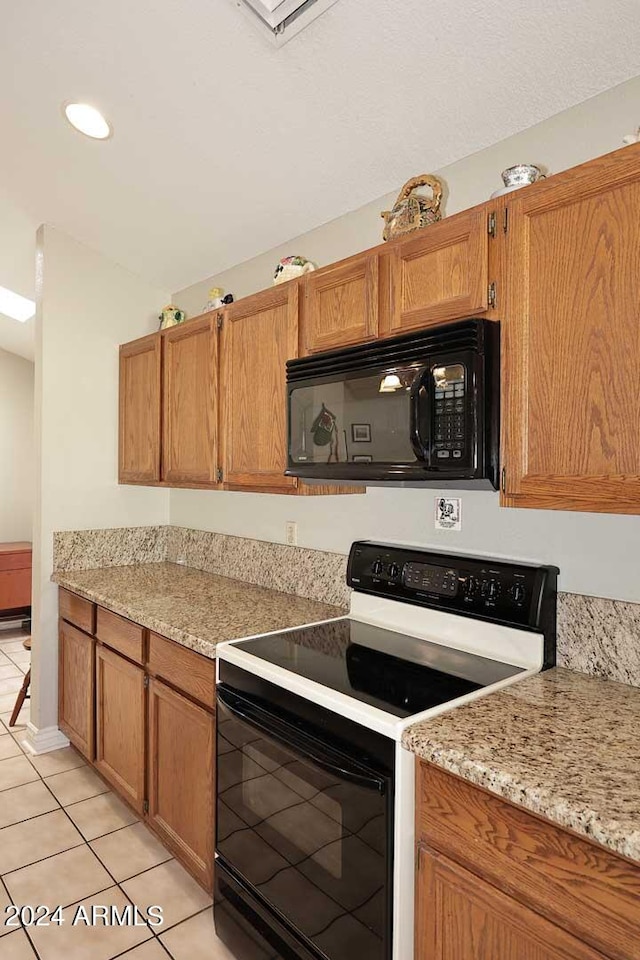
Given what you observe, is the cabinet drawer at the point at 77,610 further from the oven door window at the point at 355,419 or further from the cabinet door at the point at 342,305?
the cabinet door at the point at 342,305

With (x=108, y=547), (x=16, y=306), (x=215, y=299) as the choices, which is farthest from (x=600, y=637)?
(x=16, y=306)

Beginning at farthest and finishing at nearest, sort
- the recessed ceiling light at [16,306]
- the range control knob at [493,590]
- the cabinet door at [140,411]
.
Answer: the recessed ceiling light at [16,306] < the cabinet door at [140,411] < the range control knob at [493,590]

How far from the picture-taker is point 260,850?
1.56 meters

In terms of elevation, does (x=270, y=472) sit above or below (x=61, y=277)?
below

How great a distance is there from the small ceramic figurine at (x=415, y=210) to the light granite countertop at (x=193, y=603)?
4.10 feet

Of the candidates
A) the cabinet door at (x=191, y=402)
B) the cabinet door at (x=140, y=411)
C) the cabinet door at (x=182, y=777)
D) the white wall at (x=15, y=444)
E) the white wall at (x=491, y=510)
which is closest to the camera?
the white wall at (x=491, y=510)

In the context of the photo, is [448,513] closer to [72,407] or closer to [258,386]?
[258,386]

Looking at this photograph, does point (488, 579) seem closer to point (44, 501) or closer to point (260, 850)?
point (260, 850)

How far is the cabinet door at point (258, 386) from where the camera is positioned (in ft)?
6.79

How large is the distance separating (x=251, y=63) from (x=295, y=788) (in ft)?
6.38

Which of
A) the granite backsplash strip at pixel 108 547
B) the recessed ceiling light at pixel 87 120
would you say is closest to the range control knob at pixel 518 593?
the recessed ceiling light at pixel 87 120

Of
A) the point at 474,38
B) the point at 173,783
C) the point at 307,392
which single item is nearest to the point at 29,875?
the point at 173,783

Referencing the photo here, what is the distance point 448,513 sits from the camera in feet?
6.17

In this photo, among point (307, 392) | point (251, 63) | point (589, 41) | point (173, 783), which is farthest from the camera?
point (173, 783)
